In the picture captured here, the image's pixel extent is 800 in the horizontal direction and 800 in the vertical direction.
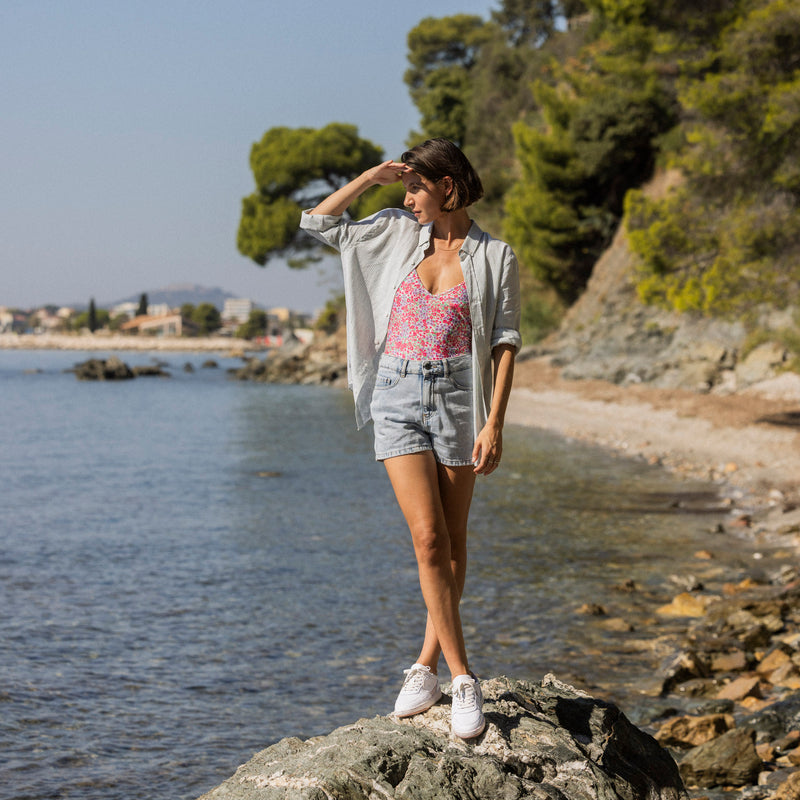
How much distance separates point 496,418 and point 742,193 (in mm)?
14320

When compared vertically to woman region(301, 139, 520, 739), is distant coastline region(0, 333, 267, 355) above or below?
below

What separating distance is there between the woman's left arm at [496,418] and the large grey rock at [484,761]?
979mm

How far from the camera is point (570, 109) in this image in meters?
36.5

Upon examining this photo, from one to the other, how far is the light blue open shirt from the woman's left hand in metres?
0.05

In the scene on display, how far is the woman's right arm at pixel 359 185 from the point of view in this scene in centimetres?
361

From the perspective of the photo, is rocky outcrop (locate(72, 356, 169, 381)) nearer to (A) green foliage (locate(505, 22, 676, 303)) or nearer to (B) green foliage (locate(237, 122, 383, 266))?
(B) green foliage (locate(237, 122, 383, 266))

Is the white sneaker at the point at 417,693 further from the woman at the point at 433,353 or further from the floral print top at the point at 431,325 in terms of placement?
the floral print top at the point at 431,325

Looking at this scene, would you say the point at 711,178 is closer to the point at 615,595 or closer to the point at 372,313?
the point at 615,595

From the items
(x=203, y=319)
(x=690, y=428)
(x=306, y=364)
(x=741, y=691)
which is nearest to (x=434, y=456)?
(x=741, y=691)

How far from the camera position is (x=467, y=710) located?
344cm

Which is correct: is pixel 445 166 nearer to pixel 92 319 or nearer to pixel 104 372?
pixel 104 372

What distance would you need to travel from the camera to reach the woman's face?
140 inches

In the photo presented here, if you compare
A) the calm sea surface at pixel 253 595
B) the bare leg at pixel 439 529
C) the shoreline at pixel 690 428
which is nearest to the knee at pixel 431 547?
the bare leg at pixel 439 529

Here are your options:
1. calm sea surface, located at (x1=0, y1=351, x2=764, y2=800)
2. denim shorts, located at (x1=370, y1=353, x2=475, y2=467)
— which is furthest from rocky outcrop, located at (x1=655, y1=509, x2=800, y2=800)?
denim shorts, located at (x1=370, y1=353, x2=475, y2=467)
